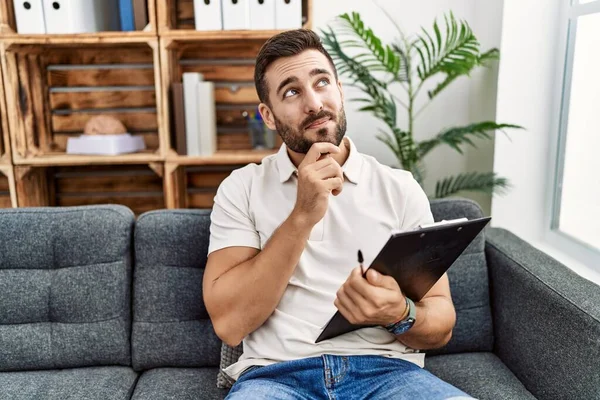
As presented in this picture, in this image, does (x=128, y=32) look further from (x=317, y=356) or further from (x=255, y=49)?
(x=317, y=356)

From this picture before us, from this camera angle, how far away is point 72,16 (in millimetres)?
2092

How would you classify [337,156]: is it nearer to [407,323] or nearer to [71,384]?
[407,323]

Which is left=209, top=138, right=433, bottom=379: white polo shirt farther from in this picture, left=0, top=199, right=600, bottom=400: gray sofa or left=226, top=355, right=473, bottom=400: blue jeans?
left=0, top=199, right=600, bottom=400: gray sofa

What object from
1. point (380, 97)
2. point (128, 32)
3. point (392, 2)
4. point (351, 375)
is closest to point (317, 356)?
point (351, 375)

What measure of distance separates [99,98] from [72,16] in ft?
1.52

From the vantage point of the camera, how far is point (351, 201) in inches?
52.5

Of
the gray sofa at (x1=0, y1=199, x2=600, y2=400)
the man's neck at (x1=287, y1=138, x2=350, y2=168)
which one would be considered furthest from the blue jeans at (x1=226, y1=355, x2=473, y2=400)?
the man's neck at (x1=287, y1=138, x2=350, y2=168)

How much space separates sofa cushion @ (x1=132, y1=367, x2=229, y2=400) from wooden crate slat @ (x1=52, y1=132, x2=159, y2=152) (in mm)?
1292

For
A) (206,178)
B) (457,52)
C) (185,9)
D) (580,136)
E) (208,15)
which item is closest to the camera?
(580,136)

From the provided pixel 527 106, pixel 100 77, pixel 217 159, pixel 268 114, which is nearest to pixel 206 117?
pixel 217 159

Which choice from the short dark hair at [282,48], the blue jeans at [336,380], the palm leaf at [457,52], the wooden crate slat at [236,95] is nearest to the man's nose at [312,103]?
the short dark hair at [282,48]

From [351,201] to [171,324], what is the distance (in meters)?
0.61

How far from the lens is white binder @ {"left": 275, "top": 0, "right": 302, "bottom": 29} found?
82.7 inches

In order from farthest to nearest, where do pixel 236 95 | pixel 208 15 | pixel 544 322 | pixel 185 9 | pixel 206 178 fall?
pixel 206 178 < pixel 236 95 < pixel 185 9 < pixel 208 15 < pixel 544 322
